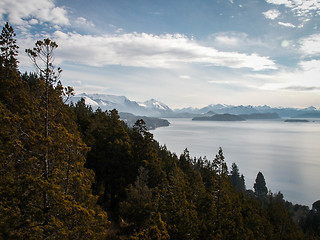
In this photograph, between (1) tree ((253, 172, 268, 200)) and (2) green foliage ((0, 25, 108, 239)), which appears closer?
(2) green foliage ((0, 25, 108, 239))

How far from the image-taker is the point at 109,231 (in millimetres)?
14820

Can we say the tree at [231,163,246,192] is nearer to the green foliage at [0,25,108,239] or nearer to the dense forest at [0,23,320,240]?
the dense forest at [0,23,320,240]

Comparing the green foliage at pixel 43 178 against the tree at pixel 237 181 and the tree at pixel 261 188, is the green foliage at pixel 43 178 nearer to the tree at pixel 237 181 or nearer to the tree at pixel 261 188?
the tree at pixel 261 188

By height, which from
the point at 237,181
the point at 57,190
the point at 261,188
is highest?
the point at 57,190

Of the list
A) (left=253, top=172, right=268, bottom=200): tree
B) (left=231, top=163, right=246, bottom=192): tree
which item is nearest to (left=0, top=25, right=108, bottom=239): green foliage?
(left=253, top=172, right=268, bottom=200): tree

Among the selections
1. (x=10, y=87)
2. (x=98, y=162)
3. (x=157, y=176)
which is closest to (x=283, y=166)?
(x=157, y=176)

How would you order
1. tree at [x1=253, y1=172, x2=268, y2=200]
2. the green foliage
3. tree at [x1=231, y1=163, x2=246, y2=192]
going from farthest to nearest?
tree at [x1=231, y1=163, x2=246, y2=192] → tree at [x1=253, y1=172, x2=268, y2=200] → the green foliage

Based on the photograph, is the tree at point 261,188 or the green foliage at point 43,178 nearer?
the green foliage at point 43,178

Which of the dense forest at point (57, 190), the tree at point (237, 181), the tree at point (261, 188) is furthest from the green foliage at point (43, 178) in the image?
the tree at point (237, 181)

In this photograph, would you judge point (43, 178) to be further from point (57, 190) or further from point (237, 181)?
point (237, 181)

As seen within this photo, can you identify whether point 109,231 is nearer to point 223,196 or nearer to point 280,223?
point 223,196

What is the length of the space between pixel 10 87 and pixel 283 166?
238 ft

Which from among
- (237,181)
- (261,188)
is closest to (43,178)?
(261,188)

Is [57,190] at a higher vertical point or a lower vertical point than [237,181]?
higher
